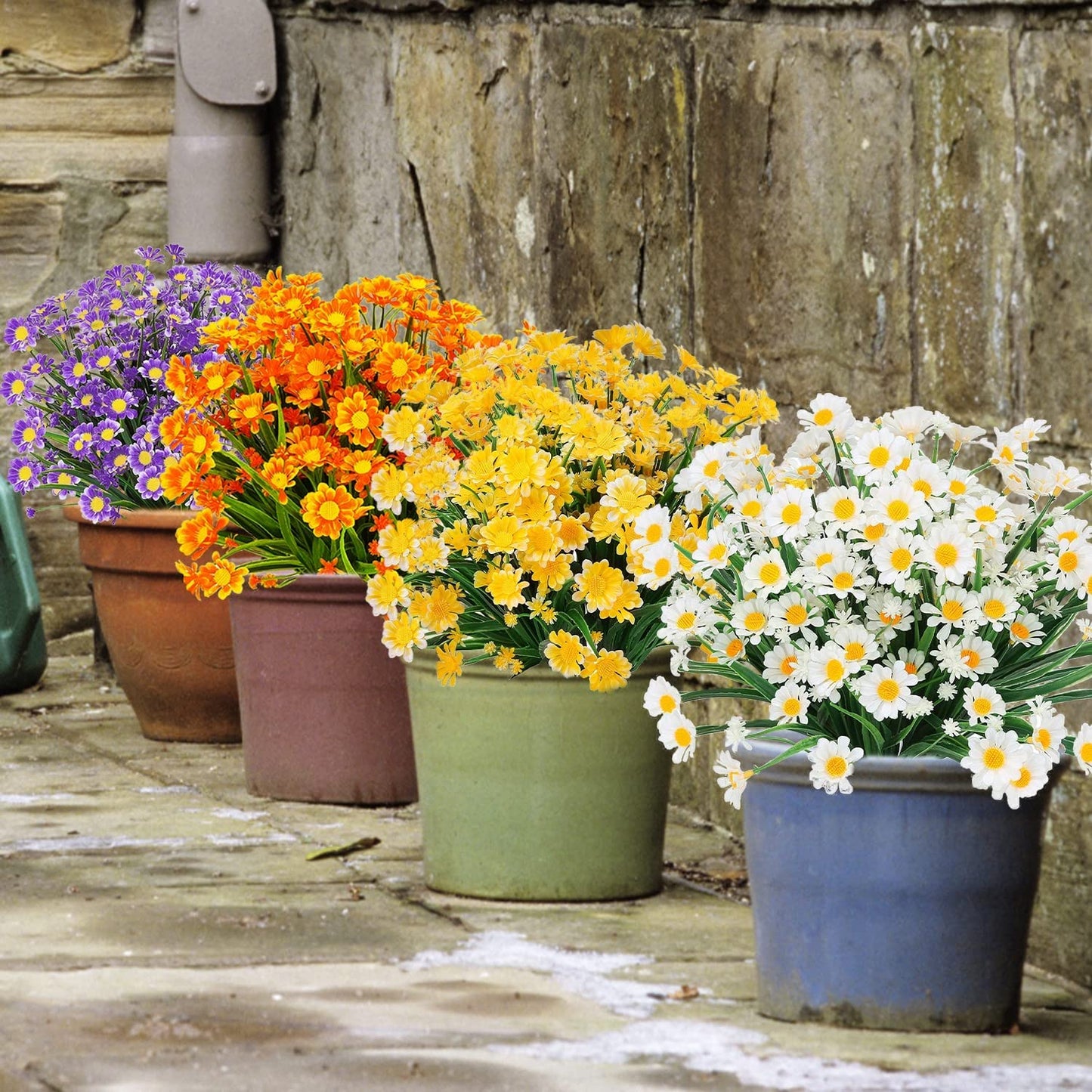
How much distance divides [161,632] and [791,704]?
237 cm

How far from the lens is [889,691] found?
297cm

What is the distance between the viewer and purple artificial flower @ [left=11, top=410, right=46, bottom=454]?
194 inches

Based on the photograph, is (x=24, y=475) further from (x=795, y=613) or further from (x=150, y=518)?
(x=795, y=613)

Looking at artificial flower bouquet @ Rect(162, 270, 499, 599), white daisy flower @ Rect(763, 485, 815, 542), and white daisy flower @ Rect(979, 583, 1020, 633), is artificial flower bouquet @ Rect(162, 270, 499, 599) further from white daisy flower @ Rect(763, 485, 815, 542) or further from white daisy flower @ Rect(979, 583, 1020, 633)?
white daisy flower @ Rect(979, 583, 1020, 633)

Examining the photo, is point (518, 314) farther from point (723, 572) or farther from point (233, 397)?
point (723, 572)

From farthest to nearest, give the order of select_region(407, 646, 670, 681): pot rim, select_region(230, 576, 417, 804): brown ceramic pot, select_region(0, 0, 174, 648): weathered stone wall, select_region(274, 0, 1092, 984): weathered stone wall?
select_region(0, 0, 174, 648): weathered stone wall
select_region(230, 576, 417, 804): brown ceramic pot
select_region(407, 646, 670, 681): pot rim
select_region(274, 0, 1092, 984): weathered stone wall

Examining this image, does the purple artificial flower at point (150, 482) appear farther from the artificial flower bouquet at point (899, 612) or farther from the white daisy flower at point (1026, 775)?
the white daisy flower at point (1026, 775)

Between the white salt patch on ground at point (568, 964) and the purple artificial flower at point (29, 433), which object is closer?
the white salt patch on ground at point (568, 964)

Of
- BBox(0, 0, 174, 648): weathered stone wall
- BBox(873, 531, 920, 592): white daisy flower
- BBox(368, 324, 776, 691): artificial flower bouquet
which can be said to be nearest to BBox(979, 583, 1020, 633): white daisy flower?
BBox(873, 531, 920, 592): white daisy flower

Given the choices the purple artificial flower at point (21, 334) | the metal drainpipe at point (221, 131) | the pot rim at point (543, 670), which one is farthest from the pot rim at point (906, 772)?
the metal drainpipe at point (221, 131)

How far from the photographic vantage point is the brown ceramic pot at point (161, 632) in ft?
16.6

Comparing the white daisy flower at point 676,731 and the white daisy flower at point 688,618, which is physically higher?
the white daisy flower at point 688,618

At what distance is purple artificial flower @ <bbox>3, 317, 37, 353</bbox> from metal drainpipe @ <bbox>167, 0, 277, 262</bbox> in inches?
37.8

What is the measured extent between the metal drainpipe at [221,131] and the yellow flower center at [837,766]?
11.0 ft
